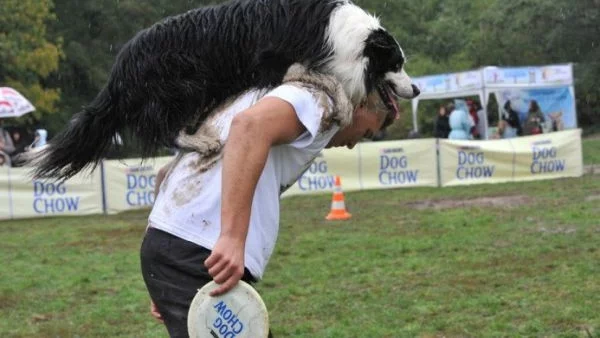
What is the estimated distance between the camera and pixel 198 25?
2.80m

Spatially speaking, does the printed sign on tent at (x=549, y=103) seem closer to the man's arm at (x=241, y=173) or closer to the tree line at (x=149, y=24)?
the tree line at (x=149, y=24)

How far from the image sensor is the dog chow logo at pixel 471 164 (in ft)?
58.8

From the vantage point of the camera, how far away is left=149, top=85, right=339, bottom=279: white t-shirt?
2.72 metres

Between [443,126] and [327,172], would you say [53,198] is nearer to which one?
[327,172]

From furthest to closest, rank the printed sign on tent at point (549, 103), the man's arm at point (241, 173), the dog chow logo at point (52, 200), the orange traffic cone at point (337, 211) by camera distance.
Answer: the printed sign on tent at point (549, 103)
the dog chow logo at point (52, 200)
the orange traffic cone at point (337, 211)
the man's arm at point (241, 173)

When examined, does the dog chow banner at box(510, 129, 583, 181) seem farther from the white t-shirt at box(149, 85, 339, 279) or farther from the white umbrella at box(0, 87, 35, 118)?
the white t-shirt at box(149, 85, 339, 279)

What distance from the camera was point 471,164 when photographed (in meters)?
17.9

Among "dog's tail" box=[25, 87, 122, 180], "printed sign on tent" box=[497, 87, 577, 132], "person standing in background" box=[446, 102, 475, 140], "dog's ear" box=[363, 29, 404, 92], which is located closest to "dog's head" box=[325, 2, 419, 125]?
"dog's ear" box=[363, 29, 404, 92]

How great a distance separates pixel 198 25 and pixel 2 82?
29255 millimetres

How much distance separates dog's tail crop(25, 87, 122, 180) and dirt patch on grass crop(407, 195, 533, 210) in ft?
36.3

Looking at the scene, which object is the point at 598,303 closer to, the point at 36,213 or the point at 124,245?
the point at 124,245

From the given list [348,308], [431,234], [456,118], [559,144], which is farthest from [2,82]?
[348,308]

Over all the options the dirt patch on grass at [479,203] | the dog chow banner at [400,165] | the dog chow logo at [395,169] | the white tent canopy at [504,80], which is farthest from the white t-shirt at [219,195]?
the white tent canopy at [504,80]

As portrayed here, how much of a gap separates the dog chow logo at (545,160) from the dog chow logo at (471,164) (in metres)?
0.96
